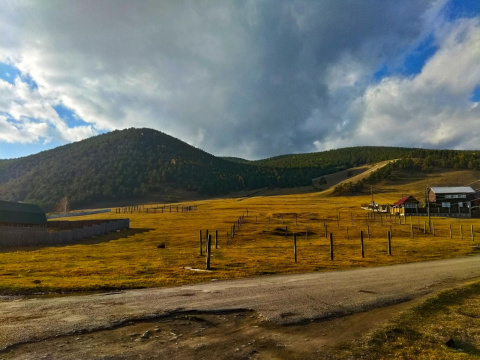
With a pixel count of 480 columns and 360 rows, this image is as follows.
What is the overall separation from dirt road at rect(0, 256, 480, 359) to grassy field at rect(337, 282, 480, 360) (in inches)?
70.1

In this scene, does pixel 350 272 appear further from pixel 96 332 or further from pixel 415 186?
pixel 415 186

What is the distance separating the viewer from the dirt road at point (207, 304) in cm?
988

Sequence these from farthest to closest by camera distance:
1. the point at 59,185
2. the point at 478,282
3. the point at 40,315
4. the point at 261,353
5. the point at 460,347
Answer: the point at 59,185 < the point at 478,282 < the point at 40,315 < the point at 460,347 < the point at 261,353

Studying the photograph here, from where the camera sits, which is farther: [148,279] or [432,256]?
[432,256]

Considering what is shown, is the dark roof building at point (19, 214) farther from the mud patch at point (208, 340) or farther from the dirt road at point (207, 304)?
the mud patch at point (208, 340)

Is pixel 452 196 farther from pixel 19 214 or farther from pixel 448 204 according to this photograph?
pixel 19 214

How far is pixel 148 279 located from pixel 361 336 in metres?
13.6

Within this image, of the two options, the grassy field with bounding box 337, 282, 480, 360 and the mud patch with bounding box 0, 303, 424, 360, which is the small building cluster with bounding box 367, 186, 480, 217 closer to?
the grassy field with bounding box 337, 282, 480, 360

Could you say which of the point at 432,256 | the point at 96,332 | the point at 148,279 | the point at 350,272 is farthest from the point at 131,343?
the point at 432,256

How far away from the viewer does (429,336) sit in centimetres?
977

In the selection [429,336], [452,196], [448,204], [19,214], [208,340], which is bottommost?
[429,336]

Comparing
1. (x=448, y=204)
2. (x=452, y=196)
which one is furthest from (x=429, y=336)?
(x=452, y=196)

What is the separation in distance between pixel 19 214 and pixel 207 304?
237 feet

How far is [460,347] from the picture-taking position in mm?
9055
